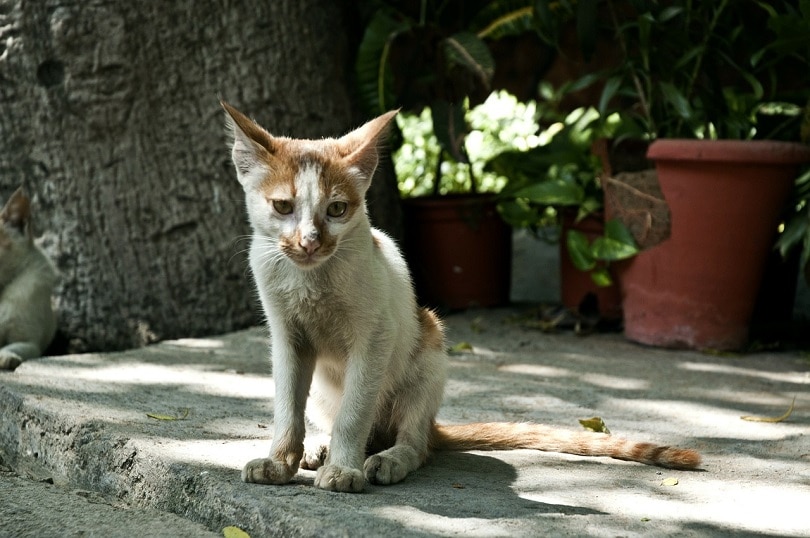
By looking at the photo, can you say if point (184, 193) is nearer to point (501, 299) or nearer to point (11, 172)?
point (11, 172)

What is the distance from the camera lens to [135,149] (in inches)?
208

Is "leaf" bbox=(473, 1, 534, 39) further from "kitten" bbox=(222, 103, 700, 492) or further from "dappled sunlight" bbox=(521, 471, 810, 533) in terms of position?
"dappled sunlight" bbox=(521, 471, 810, 533)

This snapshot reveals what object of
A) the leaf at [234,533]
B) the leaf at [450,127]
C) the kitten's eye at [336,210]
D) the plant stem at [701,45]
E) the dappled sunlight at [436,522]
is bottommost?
the leaf at [234,533]

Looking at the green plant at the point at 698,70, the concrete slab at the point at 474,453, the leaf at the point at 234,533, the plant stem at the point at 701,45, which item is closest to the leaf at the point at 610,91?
the green plant at the point at 698,70

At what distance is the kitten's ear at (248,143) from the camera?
2924mm

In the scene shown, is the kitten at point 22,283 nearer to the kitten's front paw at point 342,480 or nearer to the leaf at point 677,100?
the kitten's front paw at point 342,480

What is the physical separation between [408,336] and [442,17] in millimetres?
3954

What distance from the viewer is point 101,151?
17.2 ft

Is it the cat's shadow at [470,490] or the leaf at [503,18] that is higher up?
the leaf at [503,18]

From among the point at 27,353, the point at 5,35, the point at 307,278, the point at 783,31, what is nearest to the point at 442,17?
the point at 783,31

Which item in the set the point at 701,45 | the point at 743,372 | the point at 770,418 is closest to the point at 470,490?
the point at 770,418

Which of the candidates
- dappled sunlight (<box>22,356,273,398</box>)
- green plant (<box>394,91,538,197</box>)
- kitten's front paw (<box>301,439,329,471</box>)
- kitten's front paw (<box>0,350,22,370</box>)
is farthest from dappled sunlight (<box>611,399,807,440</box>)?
green plant (<box>394,91,538,197</box>)

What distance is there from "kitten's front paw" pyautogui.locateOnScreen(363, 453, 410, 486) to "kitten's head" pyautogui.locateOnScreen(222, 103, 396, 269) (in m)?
0.67

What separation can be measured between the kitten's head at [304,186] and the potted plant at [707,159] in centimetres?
279
